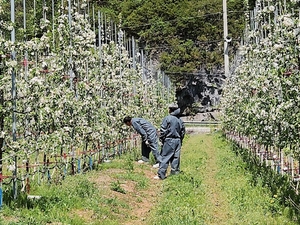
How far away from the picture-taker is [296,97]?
650 centimetres

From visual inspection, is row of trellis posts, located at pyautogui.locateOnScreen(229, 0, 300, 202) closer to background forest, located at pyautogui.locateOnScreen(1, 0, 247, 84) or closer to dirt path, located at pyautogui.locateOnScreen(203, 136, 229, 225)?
dirt path, located at pyautogui.locateOnScreen(203, 136, 229, 225)

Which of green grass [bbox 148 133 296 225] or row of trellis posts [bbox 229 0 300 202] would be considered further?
row of trellis posts [bbox 229 0 300 202]

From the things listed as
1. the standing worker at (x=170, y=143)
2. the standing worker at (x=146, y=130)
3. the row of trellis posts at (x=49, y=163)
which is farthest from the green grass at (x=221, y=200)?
the row of trellis posts at (x=49, y=163)

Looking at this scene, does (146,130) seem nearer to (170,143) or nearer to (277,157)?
(170,143)

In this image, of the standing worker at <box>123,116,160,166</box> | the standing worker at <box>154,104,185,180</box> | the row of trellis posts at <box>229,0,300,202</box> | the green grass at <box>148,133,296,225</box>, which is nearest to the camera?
the green grass at <box>148,133,296,225</box>

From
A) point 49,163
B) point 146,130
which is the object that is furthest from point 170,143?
point 49,163

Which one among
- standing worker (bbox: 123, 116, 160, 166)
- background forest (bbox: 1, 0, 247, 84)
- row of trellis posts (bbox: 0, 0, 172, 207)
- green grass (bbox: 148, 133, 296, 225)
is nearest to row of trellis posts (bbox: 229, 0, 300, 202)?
green grass (bbox: 148, 133, 296, 225)

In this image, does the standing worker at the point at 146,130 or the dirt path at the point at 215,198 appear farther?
the standing worker at the point at 146,130

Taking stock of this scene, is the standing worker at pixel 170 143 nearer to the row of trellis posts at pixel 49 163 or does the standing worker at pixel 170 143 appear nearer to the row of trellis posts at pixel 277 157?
the row of trellis posts at pixel 49 163

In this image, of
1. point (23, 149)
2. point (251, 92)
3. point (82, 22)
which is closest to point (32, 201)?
point (23, 149)

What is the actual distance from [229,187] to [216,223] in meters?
2.66

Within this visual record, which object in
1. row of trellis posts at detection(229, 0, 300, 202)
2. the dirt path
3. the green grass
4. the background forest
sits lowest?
the dirt path

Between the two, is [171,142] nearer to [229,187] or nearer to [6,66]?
[229,187]

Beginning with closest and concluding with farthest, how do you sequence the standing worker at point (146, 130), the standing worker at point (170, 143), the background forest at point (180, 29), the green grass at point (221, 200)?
the green grass at point (221, 200), the standing worker at point (170, 143), the standing worker at point (146, 130), the background forest at point (180, 29)
